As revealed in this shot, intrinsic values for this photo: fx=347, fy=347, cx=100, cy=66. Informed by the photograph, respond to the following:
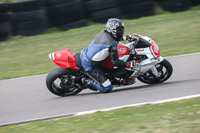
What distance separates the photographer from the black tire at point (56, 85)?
728 centimetres

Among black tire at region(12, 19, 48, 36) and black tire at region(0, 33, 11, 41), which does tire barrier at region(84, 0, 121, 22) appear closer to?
black tire at region(12, 19, 48, 36)

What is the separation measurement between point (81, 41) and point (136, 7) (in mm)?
3085

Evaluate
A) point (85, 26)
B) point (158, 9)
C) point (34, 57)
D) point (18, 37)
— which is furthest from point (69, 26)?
point (158, 9)

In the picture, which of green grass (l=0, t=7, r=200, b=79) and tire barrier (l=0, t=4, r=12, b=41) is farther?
tire barrier (l=0, t=4, r=12, b=41)

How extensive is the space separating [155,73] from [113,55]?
1.08 m

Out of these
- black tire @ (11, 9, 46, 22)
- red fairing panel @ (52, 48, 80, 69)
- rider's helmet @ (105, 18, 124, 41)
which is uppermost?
rider's helmet @ (105, 18, 124, 41)

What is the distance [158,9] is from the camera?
15.7 m

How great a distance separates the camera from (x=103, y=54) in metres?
7.13

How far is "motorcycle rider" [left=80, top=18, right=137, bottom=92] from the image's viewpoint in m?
6.98

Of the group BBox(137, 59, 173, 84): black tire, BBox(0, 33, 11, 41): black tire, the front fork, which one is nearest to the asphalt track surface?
BBox(137, 59, 173, 84): black tire

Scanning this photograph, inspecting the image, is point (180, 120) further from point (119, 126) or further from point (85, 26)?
point (85, 26)

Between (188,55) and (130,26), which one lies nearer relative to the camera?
(188,55)

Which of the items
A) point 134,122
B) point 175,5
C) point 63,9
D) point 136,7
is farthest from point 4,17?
point 134,122

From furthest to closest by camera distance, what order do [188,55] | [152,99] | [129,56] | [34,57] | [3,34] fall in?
[3,34], [34,57], [188,55], [129,56], [152,99]
